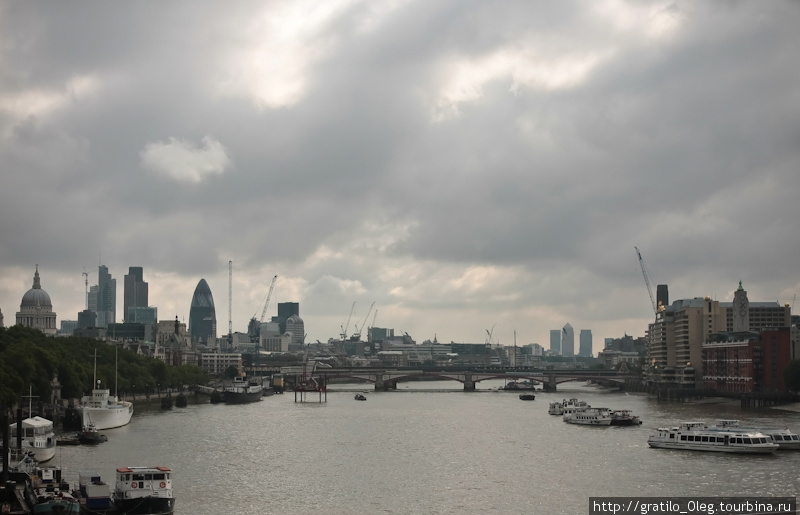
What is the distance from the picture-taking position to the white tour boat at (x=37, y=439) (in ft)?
240

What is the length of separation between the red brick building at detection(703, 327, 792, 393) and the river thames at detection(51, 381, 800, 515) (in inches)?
1541

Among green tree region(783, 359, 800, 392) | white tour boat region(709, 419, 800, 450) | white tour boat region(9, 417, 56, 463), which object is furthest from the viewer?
green tree region(783, 359, 800, 392)

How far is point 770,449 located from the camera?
3236 inches

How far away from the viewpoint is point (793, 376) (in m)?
148

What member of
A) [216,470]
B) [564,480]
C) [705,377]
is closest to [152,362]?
[705,377]

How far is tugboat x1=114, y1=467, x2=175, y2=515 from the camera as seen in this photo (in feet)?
172

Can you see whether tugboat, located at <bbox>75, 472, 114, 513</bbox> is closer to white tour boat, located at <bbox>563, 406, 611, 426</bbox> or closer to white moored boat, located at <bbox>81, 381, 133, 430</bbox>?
white moored boat, located at <bbox>81, 381, 133, 430</bbox>

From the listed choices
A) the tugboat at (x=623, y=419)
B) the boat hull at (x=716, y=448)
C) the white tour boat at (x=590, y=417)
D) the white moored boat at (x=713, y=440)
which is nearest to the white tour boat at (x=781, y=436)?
the white moored boat at (x=713, y=440)

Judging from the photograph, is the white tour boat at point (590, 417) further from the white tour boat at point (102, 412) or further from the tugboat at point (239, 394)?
the tugboat at point (239, 394)

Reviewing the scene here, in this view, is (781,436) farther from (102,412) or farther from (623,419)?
(102,412)

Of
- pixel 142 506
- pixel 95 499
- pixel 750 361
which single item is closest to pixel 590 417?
pixel 750 361

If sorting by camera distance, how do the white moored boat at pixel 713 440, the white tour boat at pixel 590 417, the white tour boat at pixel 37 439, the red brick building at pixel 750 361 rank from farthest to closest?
the red brick building at pixel 750 361 < the white tour boat at pixel 590 417 < the white moored boat at pixel 713 440 < the white tour boat at pixel 37 439

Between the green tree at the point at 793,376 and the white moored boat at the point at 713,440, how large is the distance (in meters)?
65.4

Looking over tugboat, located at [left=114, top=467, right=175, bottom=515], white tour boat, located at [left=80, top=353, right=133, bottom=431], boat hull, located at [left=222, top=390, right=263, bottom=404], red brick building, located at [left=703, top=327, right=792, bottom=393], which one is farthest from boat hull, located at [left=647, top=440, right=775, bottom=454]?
boat hull, located at [left=222, top=390, right=263, bottom=404]
